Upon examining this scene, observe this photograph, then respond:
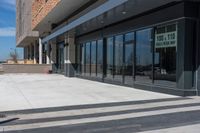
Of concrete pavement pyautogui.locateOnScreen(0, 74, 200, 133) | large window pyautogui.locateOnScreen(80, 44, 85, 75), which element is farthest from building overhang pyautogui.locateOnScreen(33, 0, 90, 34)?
concrete pavement pyautogui.locateOnScreen(0, 74, 200, 133)

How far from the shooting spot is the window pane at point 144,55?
1784cm

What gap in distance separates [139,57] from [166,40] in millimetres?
3091

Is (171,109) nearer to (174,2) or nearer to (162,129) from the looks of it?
(162,129)

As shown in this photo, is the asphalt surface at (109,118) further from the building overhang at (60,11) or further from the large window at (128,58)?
the building overhang at (60,11)

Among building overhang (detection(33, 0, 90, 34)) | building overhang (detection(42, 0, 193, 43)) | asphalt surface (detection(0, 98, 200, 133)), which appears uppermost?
building overhang (detection(33, 0, 90, 34))

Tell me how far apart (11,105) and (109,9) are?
6721 millimetres

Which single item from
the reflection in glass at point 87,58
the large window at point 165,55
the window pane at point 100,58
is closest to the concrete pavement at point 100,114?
the large window at point 165,55

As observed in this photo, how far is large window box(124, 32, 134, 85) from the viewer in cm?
2002

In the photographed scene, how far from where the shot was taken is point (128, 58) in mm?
20625

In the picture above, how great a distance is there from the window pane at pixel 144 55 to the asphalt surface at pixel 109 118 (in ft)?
16.0

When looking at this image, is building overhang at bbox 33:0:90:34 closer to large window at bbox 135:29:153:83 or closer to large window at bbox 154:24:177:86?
large window at bbox 135:29:153:83

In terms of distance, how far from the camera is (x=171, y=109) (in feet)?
37.9

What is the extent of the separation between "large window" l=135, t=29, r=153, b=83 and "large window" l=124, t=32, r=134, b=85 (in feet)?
2.40

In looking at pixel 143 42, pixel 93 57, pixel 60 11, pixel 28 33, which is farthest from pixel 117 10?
pixel 28 33
